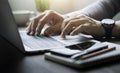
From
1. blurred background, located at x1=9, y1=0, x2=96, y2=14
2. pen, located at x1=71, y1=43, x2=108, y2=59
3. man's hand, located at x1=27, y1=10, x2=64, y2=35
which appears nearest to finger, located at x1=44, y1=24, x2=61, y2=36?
man's hand, located at x1=27, y1=10, x2=64, y2=35

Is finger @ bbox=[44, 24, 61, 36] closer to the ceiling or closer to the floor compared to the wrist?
closer to the ceiling

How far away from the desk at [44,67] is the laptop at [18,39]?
0.07m

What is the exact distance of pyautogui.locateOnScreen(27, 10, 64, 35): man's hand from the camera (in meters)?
1.17

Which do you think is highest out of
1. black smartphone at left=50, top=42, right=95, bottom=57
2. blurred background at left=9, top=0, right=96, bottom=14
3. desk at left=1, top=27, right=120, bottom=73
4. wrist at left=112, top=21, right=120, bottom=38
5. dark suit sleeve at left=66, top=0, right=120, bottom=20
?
black smartphone at left=50, top=42, right=95, bottom=57

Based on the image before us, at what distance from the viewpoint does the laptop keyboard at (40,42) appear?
936 mm

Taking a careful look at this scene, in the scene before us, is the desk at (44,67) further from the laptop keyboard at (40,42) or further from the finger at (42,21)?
the finger at (42,21)

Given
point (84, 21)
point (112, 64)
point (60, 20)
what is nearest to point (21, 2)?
point (60, 20)

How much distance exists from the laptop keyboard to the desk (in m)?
0.11

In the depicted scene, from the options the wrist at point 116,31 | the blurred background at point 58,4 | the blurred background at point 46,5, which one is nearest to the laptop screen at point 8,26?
the wrist at point 116,31

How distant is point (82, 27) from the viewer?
3.56ft

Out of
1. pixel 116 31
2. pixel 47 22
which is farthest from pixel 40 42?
pixel 116 31

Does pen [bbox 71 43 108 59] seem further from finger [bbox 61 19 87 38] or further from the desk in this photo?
finger [bbox 61 19 87 38]

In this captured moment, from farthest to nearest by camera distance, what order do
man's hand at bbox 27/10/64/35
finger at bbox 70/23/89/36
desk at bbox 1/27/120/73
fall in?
man's hand at bbox 27/10/64/35
finger at bbox 70/23/89/36
desk at bbox 1/27/120/73

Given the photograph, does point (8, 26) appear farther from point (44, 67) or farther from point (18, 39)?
point (44, 67)
